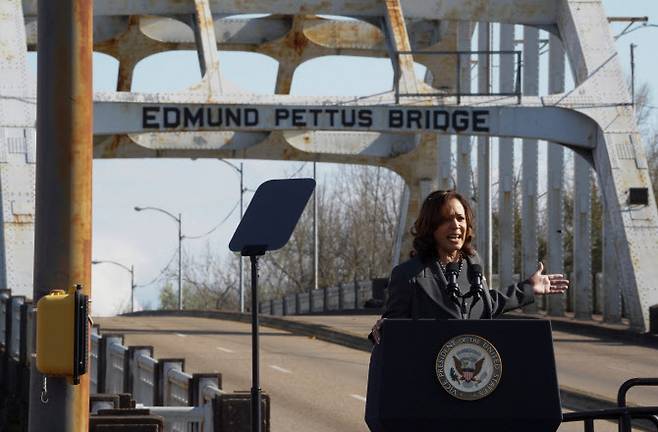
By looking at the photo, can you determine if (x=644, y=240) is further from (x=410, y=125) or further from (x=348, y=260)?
(x=348, y=260)

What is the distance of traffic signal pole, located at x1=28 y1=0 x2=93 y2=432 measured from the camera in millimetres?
9602

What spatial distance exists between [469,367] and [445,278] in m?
0.82

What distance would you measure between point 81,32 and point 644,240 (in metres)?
25.1

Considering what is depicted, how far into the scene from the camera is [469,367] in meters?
6.85

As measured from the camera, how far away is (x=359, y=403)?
21.2 metres

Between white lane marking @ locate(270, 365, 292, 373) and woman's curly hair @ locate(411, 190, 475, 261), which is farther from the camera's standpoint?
white lane marking @ locate(270, 365, 292, 373)

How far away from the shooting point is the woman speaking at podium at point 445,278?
7.52 m

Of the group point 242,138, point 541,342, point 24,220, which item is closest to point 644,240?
point 24,220

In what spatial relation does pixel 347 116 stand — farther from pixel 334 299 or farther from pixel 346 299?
pixel 334 299

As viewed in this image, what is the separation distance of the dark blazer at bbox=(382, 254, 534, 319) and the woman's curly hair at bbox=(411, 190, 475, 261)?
2.1 inches

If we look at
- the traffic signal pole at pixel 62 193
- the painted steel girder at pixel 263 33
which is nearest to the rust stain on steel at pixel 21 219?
the painted steel girder at pixel 263 33

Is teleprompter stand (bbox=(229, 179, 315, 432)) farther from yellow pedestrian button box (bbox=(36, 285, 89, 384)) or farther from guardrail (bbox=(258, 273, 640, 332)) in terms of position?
guardrail (bbox=(258, 273, 640, 332))

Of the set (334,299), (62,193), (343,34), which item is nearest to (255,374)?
(62,193)

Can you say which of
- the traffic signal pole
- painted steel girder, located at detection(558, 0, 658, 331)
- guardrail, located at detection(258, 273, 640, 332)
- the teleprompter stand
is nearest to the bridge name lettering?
painted steel girder, located at detection(558, 0, 658, 331)
